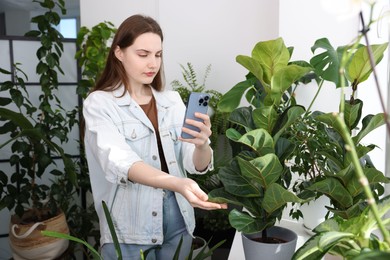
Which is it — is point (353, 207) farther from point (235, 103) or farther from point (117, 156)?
point (117, 156)

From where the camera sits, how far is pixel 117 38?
4.70 ft

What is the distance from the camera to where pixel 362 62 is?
0.84 m

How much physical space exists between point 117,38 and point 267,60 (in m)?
0.71

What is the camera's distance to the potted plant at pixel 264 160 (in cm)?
80

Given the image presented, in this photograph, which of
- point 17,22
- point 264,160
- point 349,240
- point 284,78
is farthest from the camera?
point 17,22

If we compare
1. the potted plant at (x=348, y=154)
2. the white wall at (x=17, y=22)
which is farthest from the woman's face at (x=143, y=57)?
the white wall at (x=17, y=22)

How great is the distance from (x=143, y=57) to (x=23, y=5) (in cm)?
433

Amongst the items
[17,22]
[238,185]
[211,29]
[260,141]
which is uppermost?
[17,22]

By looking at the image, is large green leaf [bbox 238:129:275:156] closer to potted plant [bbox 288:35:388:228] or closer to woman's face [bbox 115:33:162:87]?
potted plant [bbox 288:35:388:228]

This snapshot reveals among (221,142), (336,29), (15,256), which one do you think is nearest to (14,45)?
(15,256)

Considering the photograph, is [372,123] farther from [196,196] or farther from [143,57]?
[143,57]

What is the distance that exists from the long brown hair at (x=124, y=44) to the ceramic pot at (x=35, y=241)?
116cm

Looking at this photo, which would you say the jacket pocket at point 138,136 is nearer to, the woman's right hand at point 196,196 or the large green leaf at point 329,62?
the woman's right hand at point 196,196

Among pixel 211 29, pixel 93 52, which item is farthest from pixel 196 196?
pixel 93 52
